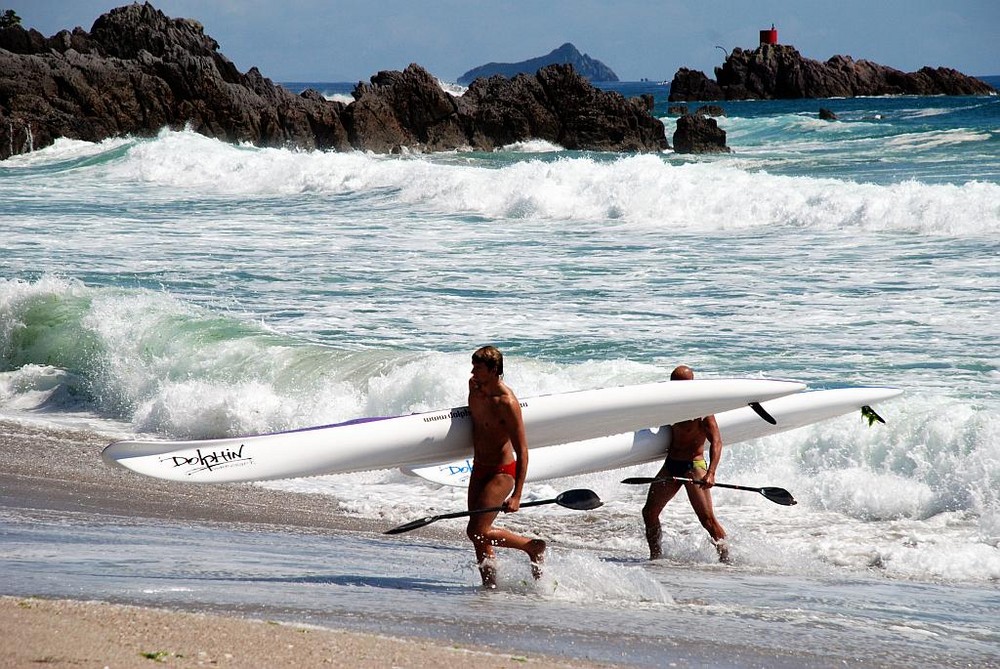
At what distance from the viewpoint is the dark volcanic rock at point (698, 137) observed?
43000mm

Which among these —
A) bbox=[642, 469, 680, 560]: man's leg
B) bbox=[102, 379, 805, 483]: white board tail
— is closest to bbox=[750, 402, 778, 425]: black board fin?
bbox=[102, 379, 805, 483]: white board tail

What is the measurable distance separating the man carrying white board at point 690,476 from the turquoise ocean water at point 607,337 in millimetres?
170

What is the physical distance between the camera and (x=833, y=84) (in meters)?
92.0

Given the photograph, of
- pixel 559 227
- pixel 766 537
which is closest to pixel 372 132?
pixel 559 227

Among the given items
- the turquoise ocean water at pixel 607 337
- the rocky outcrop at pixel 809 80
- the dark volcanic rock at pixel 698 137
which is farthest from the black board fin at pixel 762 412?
the rocky outcrop at pixel 809 80

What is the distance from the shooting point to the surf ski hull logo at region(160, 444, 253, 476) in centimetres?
604

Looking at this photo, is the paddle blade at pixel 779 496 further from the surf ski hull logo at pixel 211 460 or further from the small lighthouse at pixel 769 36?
the small lighthouse at pixel 769 36

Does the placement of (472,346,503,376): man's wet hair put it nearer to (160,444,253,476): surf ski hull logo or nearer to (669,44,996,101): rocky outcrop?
(160,444,253,476): surf ski hull logo

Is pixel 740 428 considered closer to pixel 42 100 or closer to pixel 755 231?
pixel 755 231

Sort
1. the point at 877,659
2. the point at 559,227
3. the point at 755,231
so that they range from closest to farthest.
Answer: the point at 877,659 < the point at 755,231 < the point at 559,227

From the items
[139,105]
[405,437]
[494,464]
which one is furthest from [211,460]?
[139,105]

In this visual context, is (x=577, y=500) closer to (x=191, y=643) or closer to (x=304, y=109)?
(x=191, y=643)

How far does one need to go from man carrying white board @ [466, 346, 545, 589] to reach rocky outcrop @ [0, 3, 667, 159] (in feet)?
121

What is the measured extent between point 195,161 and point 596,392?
28.3 metres
